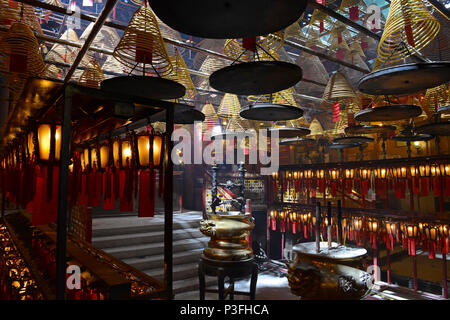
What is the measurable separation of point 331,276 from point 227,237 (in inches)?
91.6

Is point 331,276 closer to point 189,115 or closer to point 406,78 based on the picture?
point 406,78

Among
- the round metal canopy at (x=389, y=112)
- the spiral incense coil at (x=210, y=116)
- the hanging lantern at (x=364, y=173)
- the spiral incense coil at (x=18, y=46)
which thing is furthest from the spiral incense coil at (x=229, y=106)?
the hanging lantern at (x=364, y=173)

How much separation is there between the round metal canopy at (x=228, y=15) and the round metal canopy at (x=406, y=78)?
129cm

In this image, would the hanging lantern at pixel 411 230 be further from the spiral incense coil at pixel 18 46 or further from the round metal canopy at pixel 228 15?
the spiral incense coil at pixel 18 46

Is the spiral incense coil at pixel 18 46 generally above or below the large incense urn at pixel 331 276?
above

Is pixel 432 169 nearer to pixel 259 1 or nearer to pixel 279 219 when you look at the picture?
pixel 279 219

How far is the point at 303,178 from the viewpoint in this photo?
1052cm

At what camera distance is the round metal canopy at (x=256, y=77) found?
233 cm

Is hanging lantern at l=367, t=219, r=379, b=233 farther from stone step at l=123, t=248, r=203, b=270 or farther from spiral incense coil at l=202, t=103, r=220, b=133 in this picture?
spiral incense coil at l=202, t=103, r=220, b=133

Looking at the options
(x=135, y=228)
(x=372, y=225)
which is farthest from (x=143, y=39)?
(x=372, y=225)

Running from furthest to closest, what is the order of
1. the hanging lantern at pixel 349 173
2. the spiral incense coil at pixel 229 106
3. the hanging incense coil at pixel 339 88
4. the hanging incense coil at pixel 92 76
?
the hanging lantern at pixel 349 173 < the spiral incense coil at pixel 229 106 < the hanging incense coil at pixel 339 88 < the hanging incense coil at pixel 92 76

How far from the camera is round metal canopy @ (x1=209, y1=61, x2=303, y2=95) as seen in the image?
91.9 inches

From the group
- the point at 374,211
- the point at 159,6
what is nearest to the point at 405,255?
the point at 374,211

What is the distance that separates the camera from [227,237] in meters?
5.16
